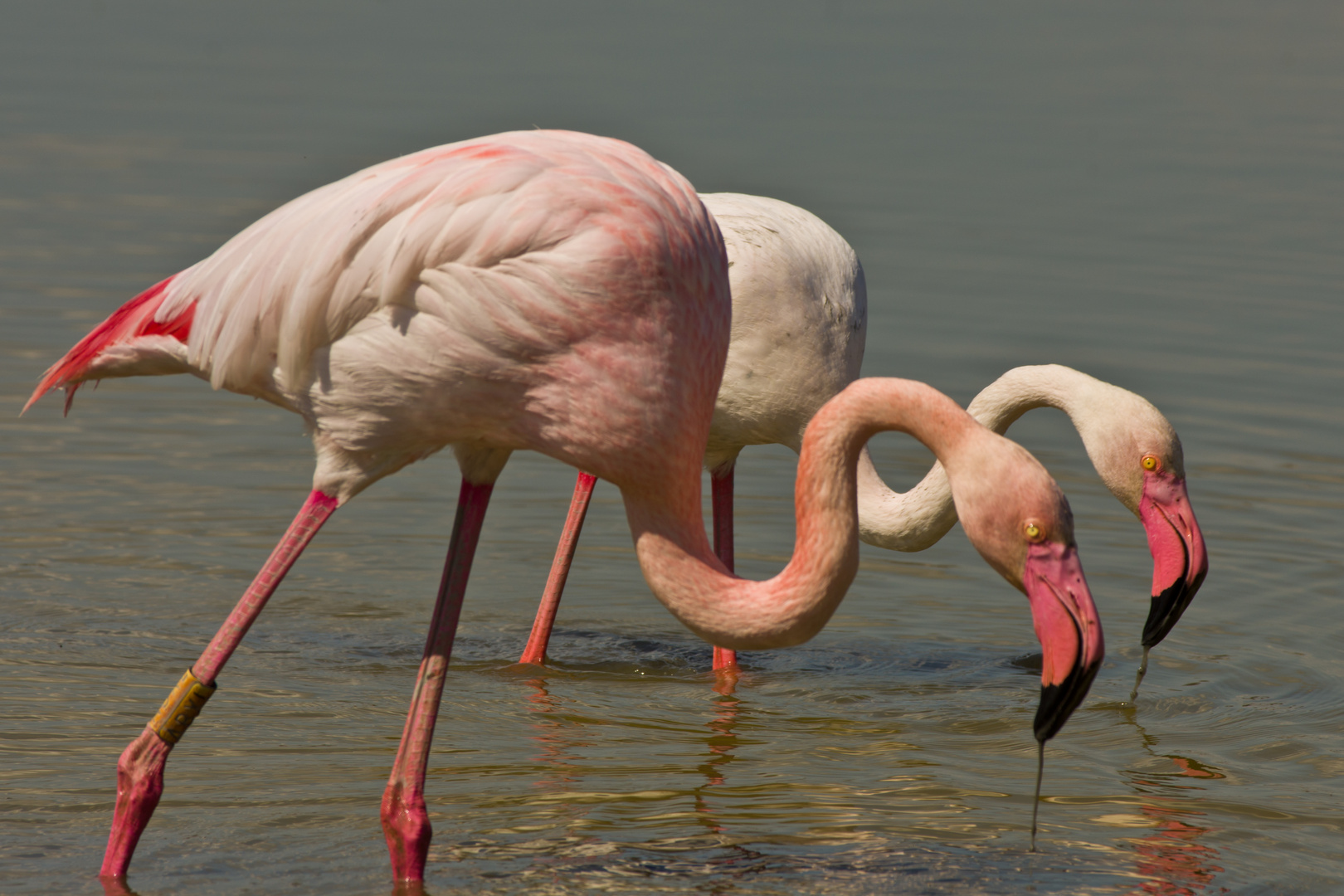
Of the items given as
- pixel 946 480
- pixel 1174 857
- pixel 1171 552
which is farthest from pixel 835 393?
pixel 1174 857

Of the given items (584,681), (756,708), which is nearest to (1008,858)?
(756,708)

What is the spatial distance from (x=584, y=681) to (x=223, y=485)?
3.24 metres

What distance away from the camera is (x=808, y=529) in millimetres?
5074

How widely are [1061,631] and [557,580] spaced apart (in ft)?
10.8

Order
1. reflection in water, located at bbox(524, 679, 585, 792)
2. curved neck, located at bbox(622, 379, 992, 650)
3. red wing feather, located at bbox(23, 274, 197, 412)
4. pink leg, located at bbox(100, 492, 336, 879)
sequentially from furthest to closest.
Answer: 1. reflection in water, located at bbox(524, 679, 585, 792)
2. red wing feather, located at bbox(23, 274, 197, 412)
3. pink leg, located at bbox(100, 492, 336, 879)
4. curved neck, located at bbox(622, 379, 992, 650)

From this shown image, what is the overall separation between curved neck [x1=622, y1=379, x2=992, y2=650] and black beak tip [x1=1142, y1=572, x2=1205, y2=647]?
2.10 metres

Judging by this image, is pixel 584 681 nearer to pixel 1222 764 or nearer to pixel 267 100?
pixel 1222 764

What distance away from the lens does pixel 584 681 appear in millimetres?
7430

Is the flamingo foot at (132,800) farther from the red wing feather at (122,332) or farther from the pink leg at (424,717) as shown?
the red wing feather at (122,332)

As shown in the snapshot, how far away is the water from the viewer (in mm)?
5789

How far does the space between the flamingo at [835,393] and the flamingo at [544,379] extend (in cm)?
196

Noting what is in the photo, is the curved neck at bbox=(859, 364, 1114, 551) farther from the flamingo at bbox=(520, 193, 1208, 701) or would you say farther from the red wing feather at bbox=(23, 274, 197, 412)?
the red wing feather at bbox=(23, 274, 197, 412)

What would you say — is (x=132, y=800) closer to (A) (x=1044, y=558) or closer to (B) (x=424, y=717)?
(B) (x=424, y=717)

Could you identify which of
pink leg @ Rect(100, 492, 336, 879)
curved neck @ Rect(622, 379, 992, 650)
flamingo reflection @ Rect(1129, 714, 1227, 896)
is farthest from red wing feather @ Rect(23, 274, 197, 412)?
flamingo reflection @ Rect(1129, 714, 1227, 896)
